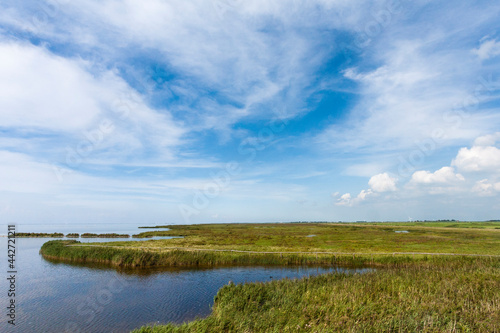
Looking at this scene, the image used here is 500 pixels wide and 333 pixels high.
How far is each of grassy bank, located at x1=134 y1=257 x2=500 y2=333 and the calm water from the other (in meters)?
4.91

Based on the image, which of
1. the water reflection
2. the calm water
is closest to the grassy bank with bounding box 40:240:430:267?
the water reflection

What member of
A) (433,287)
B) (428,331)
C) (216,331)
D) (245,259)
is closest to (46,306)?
(216,331)

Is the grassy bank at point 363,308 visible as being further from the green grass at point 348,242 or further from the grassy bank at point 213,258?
the green grass at point 348,242

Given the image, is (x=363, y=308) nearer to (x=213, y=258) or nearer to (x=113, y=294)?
(x=113, y=294)

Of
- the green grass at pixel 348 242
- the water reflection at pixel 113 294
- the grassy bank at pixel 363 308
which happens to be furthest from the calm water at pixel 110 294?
the green grass at pixel 348 242

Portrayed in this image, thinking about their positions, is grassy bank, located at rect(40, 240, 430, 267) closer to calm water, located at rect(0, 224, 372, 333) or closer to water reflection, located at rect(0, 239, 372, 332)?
water reflection, located at rect(0, 239, 372, 332)

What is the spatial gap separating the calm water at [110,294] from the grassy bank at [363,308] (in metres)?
4.91

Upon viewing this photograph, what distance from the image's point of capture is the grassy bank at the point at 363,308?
38.7 ft

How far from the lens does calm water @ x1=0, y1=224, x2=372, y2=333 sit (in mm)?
18000

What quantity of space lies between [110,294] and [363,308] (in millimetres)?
23388

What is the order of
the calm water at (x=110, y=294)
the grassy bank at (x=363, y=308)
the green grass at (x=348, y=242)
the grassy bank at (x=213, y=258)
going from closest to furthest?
the grassy bank at (x=363, y=308) → the calm water at (x=110, y=294) → the grassy bank at (x=213, y=258) → the green grass at (x=348, y=242)

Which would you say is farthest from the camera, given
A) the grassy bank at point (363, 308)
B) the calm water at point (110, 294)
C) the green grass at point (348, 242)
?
the green grass at point (348, 242)

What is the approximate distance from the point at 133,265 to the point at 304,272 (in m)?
25.2

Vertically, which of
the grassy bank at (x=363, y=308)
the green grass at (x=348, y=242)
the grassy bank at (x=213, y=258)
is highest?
the grassy bank at (x=363, y=308)
